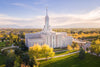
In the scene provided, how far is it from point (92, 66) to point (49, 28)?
3663cm

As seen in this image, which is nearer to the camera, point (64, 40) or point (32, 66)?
point (32, 66)

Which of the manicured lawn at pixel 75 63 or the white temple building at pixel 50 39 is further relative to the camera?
the white temple building at pixel 50 39

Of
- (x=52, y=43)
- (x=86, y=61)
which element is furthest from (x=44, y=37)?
(x=86, y=61)

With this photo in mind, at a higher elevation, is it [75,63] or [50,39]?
[50,39]

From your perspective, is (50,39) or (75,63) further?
(50,39)

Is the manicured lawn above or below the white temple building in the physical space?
below

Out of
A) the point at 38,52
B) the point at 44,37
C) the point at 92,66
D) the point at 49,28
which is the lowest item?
the point at 92,66

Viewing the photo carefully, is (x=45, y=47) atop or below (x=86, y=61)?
atop

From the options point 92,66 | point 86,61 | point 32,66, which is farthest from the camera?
point 86,61

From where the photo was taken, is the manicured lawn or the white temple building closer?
the manicured lawn

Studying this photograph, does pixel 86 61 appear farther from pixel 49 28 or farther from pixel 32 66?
pixel 49 28

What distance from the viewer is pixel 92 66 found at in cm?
3003

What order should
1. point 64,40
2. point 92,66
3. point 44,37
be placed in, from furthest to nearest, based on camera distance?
point 64,40
point 44,37
point 92,66

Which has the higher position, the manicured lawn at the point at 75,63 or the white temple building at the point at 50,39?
the white temple building at the point at 50,39
